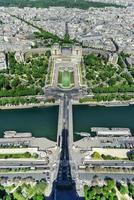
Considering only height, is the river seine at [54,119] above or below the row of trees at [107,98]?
below

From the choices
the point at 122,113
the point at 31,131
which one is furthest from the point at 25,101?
the point at 122,113

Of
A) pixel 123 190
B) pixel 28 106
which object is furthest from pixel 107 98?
pixel 123 190

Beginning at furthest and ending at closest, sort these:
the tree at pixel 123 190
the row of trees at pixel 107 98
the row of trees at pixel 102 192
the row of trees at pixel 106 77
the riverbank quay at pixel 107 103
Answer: the row of trees at pixel 106 77
the row of trees at pixel 107 98
the riverbank quay at pixel 107 103
the tree at pixel 123 190
the row of trees at pixel 102 192

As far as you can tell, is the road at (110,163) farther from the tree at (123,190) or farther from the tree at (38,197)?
the tree at (38,197)

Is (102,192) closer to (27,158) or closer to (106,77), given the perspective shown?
(27,158)

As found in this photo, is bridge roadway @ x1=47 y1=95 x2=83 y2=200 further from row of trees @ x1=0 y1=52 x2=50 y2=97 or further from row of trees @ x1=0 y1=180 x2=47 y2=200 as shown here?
row of trees @ x1=0 y1=52 x2=50 y2=97

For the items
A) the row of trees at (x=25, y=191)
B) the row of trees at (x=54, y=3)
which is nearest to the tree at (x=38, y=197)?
the row of trees at (x=25, y=191)
